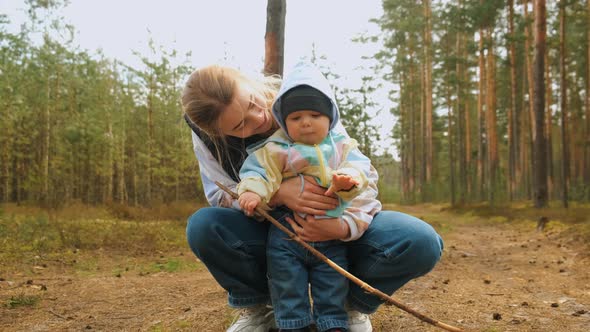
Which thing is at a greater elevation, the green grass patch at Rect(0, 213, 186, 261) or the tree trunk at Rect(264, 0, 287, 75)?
the tree trunk at Rect(264, 0, 287, 75)

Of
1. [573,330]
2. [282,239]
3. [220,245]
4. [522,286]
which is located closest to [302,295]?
[282,239]

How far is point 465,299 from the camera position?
3359 mm

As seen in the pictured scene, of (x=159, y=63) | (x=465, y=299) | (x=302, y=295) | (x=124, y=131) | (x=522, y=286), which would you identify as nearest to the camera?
(x=302, y=295)

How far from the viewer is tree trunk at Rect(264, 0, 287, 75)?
3.79m

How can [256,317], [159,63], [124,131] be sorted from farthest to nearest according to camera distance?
[124,131] < [159,63] < [256,317]

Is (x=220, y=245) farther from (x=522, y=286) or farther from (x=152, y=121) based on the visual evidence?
(x=152, y=121)

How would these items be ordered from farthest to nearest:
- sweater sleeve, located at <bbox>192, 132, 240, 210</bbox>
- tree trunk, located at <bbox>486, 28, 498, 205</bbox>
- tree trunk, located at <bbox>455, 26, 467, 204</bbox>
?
tree trunk, located at <bbox>455, 26, 467, 204</bbox>, tree trunk, located at <bbox>486, 28, 498, 205</bbox>, sweater sleeve, located at <bbox>192, 132, 240, 210</bbox>

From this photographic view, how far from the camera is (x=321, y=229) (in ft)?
6.78

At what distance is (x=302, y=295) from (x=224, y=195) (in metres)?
0.72

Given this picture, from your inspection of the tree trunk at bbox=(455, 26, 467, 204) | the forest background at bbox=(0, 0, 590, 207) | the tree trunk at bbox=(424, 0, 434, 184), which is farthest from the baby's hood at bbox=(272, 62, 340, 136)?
the tree trunk at bbox=(424, 0, 434, 184)

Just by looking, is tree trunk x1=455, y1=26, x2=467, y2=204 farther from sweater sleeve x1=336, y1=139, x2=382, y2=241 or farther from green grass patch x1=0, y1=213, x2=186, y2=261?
sweater sleeve x1=336, y1=139, x2=382, y2=241

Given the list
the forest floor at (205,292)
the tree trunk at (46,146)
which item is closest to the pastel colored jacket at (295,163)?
the forest floor at (205,292)

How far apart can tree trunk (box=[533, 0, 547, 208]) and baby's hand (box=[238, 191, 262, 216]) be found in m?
11.7

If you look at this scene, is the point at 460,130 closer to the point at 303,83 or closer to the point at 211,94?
the point at 303,83
